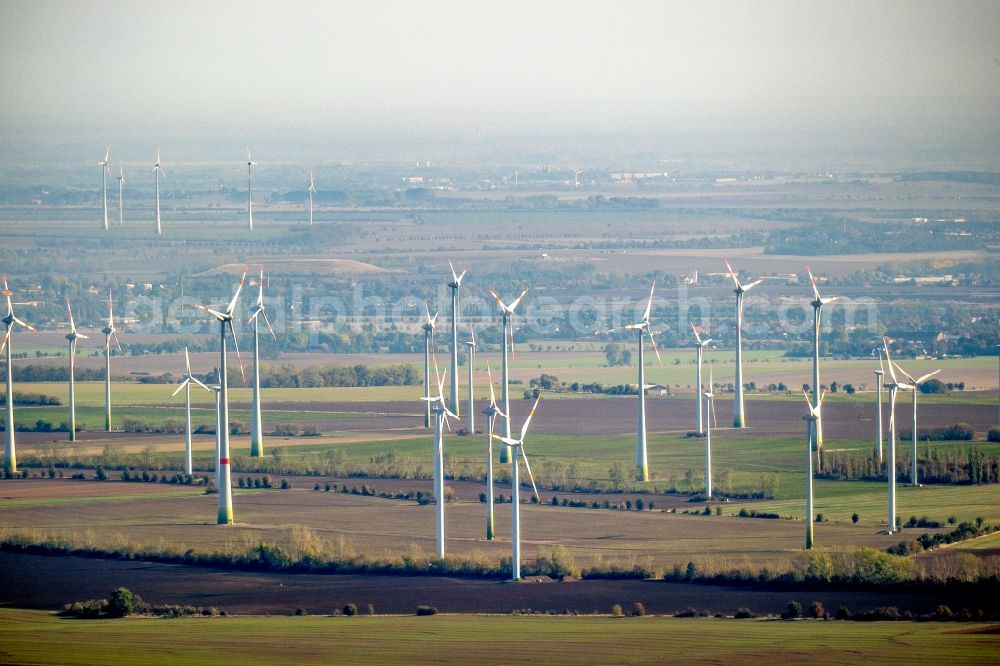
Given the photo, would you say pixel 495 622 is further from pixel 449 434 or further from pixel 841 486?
pixel 449 434

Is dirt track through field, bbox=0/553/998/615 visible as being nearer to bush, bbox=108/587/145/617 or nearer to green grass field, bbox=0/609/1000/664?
bush, bbox=108/587/145/617

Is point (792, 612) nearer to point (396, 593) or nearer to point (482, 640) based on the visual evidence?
point (482, 640)

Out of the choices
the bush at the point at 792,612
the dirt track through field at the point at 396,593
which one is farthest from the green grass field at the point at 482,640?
the dirt track through field at the point at 396,593

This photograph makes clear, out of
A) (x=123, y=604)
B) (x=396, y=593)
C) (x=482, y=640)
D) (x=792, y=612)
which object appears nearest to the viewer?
(x=482, y=640)

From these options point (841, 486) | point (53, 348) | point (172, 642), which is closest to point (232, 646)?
point (172, 642)

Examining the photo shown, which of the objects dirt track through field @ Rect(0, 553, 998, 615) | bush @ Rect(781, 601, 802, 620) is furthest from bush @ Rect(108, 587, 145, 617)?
bush @ Rect(781, 601, 802, 620)

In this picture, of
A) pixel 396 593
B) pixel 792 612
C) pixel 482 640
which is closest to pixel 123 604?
pixel 396 593

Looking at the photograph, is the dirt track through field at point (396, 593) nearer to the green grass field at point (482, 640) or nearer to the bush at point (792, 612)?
the bush at point (792, 612)
